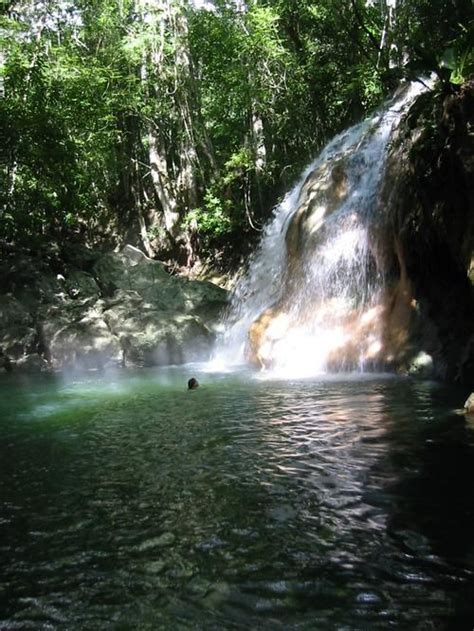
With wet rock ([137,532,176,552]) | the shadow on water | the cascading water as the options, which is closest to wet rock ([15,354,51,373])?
the cascading water

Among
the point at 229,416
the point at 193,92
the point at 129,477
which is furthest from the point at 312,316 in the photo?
the point at 193,92

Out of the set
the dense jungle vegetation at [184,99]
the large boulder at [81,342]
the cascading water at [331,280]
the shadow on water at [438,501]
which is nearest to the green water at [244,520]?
the shadow on water at [438,501]

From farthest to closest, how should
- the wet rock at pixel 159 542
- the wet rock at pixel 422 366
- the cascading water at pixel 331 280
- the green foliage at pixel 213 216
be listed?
1. the green foliage at pixel 213 216
2. the cascading water at pixel 331 280
3. the wet rock at pixel 422 366
4. the wet rock at pixel 159 542

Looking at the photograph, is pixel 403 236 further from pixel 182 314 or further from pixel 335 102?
pixel 335 102

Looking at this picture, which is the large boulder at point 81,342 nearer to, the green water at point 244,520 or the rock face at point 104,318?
the rock face at point 104,318

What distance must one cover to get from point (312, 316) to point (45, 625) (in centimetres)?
1046

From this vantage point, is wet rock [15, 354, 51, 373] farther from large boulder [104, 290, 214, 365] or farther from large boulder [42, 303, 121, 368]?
large boulder [104, 290, 214, 365]

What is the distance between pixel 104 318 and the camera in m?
16.9

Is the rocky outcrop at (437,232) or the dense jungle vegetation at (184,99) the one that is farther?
the dense jungle vegetation at (184,99)

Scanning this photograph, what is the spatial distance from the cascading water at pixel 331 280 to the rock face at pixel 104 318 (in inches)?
62.5

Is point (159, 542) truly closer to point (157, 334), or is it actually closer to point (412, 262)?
point (412, 262)

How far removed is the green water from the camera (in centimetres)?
307

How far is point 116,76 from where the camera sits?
21.5m

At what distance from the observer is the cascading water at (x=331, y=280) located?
39.1 feet
